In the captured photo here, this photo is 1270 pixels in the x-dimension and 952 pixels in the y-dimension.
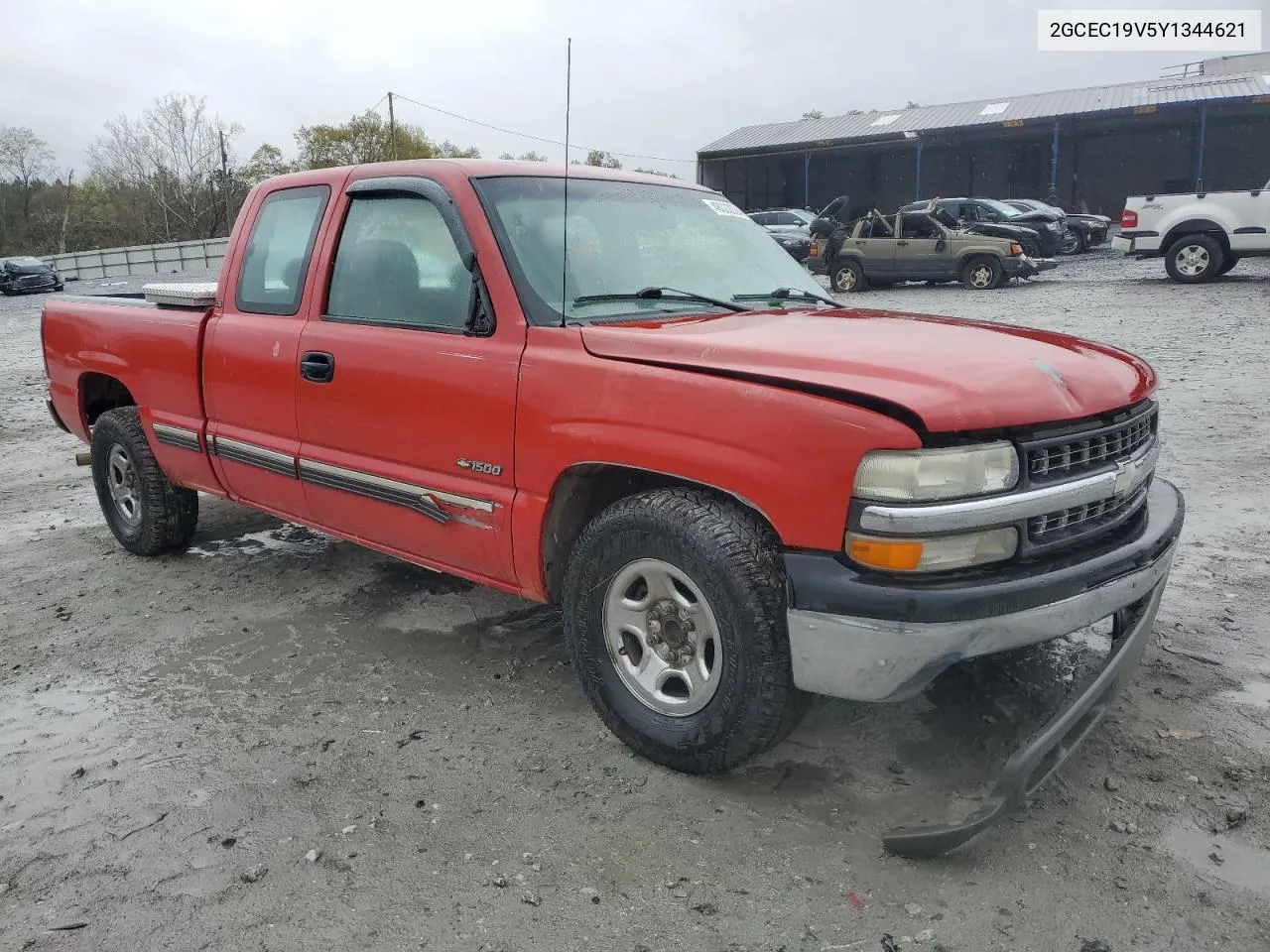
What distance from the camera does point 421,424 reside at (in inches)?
131

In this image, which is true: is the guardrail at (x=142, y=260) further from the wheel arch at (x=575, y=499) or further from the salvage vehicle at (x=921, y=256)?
the wheel arch at (x=575, y=499)

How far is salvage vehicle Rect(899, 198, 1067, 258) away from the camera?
18719 millimetres

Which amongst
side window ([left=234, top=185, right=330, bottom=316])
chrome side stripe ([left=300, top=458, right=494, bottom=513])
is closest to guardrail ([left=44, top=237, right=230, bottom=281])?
side window ([left=234, top=185, right=330, bottom=316])

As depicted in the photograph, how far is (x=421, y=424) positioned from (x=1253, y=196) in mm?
15128

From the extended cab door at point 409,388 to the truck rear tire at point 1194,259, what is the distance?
15.2 meters

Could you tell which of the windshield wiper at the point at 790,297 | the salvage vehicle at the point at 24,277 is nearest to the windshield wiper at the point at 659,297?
the windshield wiper at the point at 790,297

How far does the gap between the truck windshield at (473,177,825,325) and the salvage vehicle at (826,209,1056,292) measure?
47.6 ft

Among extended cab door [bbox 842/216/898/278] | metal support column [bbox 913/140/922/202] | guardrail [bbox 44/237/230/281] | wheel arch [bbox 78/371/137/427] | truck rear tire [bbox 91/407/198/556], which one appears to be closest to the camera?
truck rear tire [bbox 91/407/198/556]

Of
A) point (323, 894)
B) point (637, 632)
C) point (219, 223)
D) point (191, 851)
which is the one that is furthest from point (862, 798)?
point (219, 223)

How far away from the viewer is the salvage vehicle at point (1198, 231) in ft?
47.5

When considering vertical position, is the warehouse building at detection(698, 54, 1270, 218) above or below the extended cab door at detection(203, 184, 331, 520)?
above

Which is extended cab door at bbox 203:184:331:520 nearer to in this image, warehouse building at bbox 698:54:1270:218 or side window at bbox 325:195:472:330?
side window at bbox 325:195:472:330

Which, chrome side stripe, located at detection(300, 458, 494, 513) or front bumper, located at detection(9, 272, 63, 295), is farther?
front bumper, located at detection(9, 272, 63, 295)

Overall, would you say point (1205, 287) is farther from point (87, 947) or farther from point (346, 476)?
point (87, 947)
